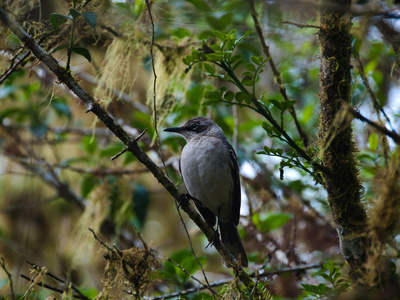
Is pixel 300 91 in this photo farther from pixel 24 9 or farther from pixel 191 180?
pixel 24 9

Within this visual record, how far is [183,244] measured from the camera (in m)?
9.24

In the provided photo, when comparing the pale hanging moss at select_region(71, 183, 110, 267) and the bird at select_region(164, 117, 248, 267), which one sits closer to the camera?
the bird at select_region(164, 117, 248, 267)

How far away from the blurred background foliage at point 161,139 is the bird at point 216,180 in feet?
0.73

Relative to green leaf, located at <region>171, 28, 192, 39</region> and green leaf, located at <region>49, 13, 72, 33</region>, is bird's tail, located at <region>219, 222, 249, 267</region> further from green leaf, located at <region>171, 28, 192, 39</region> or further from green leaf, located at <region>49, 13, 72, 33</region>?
green leaf, located at <region>49, 13, 72, 33</region>

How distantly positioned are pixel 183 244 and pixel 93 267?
7.04 feet

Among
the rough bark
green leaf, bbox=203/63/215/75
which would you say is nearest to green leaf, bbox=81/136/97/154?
green leaf, bbox=203/63/215/75

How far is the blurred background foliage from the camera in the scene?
398 cm

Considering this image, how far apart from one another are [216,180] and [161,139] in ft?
4.52

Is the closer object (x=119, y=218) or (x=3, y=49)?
(x=3, y=49)

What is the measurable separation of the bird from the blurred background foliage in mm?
223

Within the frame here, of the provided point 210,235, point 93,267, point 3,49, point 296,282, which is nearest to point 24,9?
point 3,49

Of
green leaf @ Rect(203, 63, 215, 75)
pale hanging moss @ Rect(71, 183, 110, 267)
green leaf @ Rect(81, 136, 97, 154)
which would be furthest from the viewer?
green leaf @ Rect(81, 136, 97, 154)

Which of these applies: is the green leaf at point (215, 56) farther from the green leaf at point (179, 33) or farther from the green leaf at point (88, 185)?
the green leaf at point (88, 185)

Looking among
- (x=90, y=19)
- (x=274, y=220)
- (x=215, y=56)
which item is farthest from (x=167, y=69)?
(x=274, y=220)
